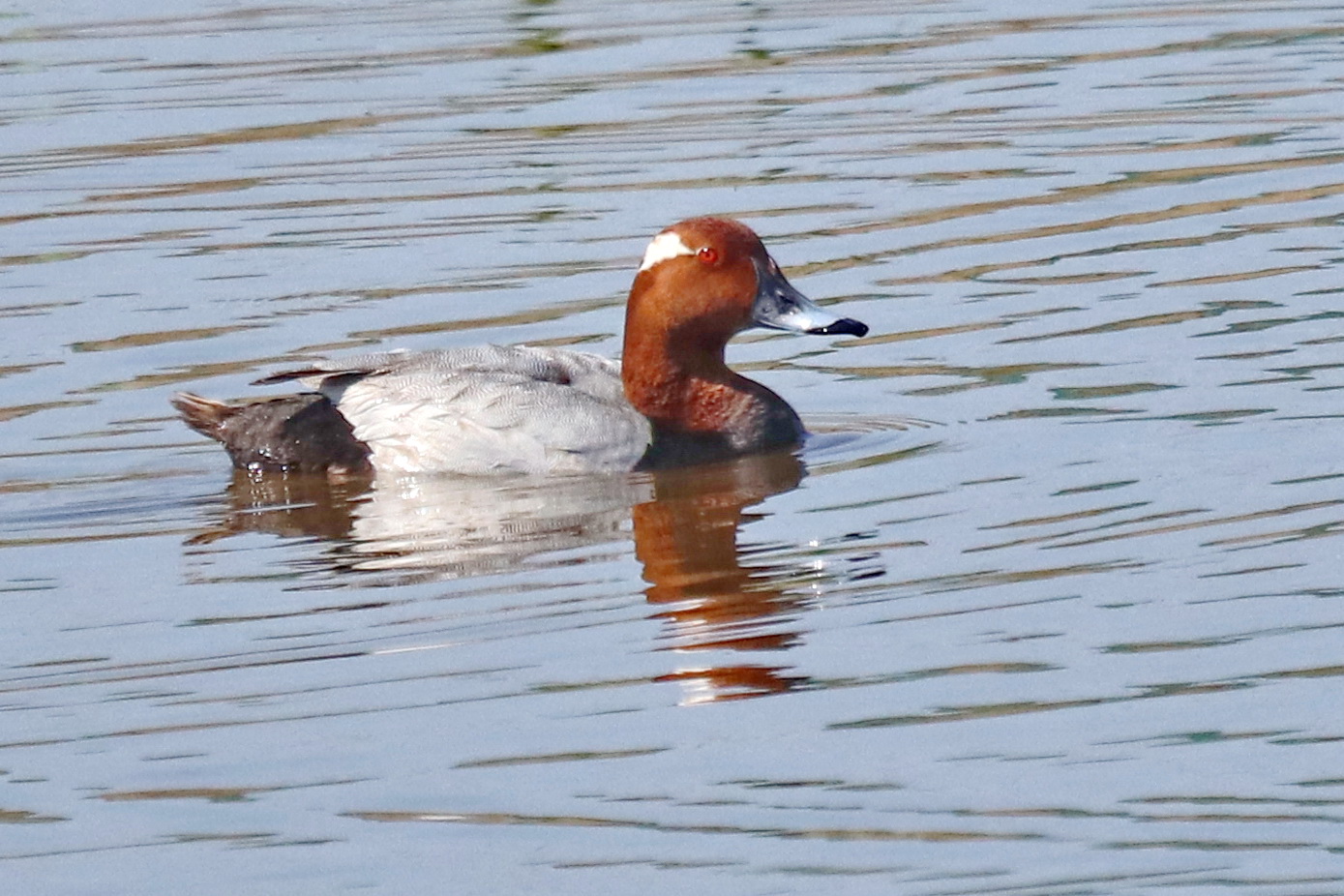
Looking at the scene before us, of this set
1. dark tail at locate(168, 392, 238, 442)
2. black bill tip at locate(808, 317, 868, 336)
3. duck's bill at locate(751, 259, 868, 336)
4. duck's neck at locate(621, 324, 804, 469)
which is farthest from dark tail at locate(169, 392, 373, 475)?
black bill tip at locate(808, 317, 868, 336)

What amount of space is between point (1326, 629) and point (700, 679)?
→ 55.4 inches

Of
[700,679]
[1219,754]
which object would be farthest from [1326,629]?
[700,679]

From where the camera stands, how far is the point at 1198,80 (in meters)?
14.2

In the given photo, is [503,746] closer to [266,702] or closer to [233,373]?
[266,702]

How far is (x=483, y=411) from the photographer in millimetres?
8398

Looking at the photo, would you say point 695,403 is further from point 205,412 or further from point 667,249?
point 205,412

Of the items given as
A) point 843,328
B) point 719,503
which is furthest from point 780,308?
point 719,503

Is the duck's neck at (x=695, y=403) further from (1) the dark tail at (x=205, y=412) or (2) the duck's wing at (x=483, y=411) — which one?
(1) the dark tail at (x=205, y=412)

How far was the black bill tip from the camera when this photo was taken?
8.53 m

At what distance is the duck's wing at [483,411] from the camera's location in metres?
8.33

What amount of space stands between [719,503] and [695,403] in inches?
30.3

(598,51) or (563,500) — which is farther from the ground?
(598,51)

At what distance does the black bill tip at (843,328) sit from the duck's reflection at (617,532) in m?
0.45

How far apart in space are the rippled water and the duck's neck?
18 centimetres
